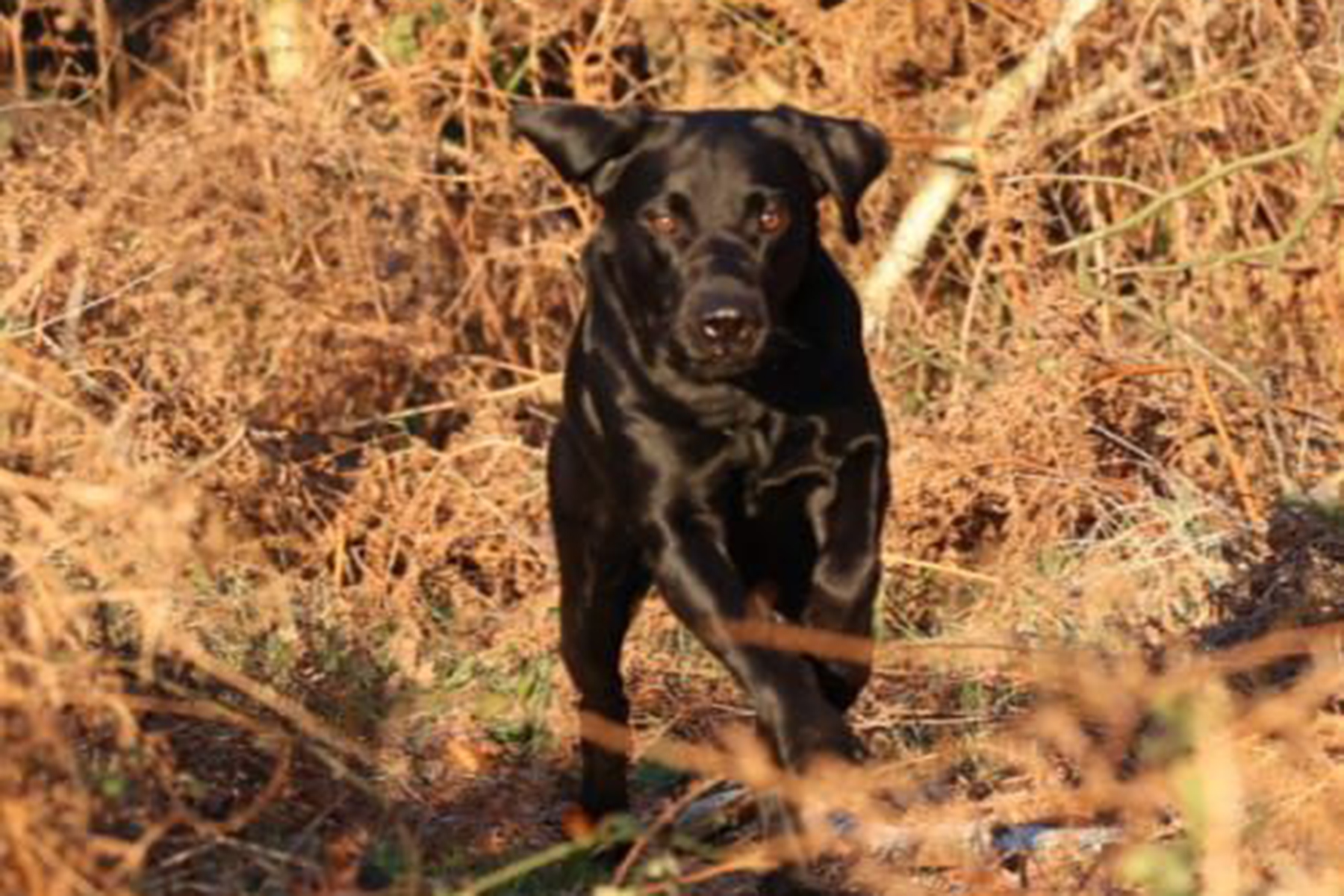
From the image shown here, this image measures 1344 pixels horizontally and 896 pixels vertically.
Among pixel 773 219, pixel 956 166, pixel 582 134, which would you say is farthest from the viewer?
pixel 956 166

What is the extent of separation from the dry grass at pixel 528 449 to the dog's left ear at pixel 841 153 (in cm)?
103

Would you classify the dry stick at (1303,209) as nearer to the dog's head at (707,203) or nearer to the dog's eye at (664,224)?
the dog's head at (707,203)

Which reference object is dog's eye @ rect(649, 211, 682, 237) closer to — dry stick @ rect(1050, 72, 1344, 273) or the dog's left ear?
the dog's left ear

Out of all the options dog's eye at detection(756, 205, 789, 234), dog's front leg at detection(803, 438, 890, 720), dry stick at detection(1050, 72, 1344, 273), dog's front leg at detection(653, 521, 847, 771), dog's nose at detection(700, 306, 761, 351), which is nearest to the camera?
dog's front leg at detection(653, 521, 847, 771)

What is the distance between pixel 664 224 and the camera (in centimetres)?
527

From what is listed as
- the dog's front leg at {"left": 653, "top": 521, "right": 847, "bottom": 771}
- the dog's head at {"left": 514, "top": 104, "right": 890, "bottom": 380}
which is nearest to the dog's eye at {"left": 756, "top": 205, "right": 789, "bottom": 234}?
the dog's head at {"left": 514, "top": 104, "right": 890, "bottom": 380}

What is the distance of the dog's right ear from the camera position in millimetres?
5488

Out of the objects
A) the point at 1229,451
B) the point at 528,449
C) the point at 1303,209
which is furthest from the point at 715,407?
the point at 1303,209

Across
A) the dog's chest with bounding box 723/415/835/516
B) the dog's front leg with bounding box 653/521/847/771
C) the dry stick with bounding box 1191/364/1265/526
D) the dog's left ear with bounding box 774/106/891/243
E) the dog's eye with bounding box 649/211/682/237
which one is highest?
the dog's left ear with bounding box 774/106/891/243

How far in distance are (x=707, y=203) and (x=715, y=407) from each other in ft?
1.54

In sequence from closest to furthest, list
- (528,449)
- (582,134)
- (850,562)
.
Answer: (850,562) < (582,134) < (528,449)

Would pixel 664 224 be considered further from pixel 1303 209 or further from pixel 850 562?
pixel 1303 209

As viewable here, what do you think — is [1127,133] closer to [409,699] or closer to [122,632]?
[409,699]

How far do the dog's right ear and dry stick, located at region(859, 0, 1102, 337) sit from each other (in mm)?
2978
